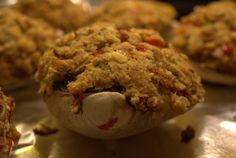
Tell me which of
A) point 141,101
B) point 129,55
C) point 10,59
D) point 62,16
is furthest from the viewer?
point 62,16

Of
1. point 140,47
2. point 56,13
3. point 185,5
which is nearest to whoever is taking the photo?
point 140,47

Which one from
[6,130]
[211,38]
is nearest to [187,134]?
[211,38]

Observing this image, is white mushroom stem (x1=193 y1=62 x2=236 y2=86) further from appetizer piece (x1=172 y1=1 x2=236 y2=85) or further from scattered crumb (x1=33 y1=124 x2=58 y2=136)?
scattered crumb (x1=33 y1=124 x2=58 y2=136)

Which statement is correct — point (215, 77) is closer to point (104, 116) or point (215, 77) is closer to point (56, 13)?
point (104, 116)

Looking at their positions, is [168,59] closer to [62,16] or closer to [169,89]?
[169,89]

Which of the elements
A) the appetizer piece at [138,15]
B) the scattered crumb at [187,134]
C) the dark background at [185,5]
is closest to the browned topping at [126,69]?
the scattered crumb at [187,134]

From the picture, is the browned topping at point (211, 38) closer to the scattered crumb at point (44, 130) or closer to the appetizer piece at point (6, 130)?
the scattered crumb at point (44, 130)

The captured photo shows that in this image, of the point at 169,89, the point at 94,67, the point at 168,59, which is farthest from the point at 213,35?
the point at 94,67
